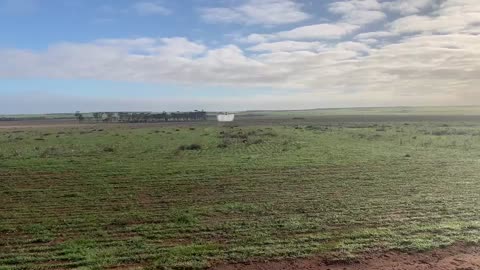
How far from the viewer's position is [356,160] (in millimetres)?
26547

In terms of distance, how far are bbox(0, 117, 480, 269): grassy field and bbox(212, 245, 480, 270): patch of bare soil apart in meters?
0.35

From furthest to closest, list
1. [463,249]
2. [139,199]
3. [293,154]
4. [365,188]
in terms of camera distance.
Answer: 1. [293,154]
2. [365,188]
3. [139,199]
4. [463,249]

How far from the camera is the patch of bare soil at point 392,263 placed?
30.0 feet

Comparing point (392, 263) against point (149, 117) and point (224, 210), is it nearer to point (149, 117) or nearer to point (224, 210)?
point (224, 210)

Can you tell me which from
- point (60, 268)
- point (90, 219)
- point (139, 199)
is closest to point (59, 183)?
point (139, 199)

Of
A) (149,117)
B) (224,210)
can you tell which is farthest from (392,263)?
(149,117)

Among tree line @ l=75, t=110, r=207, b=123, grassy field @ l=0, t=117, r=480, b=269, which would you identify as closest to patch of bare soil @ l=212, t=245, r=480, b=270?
grassy field @ l=0, t=117, r=480, b=269

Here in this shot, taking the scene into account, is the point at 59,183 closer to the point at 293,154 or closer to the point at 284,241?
the point at 284,241

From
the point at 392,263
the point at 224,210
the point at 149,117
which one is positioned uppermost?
the point at 149,117

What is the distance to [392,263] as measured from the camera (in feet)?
30.8

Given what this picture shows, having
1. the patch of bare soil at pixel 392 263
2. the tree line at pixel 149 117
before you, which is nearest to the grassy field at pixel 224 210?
the patch of bare soil at pixel 392 263

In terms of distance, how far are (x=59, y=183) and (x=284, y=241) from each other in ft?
40.4

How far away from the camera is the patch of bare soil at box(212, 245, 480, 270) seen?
30.0ft

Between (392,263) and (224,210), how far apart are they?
602 cm
